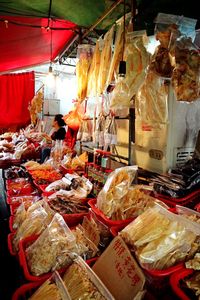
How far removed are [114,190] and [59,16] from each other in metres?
2.67

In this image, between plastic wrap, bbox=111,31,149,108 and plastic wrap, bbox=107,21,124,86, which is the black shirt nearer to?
plastic wrap, bbox=107,21,124,86

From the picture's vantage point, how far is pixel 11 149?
5.51 metres

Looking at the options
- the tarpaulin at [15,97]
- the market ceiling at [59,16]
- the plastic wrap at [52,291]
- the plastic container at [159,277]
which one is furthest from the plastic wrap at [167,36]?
the tarpaulin at [15,97]

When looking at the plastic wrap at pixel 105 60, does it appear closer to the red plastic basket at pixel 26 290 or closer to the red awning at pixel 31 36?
the red awning at pixel 31 36

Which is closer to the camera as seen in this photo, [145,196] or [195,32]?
[145,196]

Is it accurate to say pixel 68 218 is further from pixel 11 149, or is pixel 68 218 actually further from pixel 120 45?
pixel 11 149

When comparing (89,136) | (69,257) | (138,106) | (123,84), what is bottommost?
(69,257)

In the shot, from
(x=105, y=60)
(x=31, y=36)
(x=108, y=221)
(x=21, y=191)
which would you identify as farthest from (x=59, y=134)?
(x=108, y=221)

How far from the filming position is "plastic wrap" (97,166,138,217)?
1574 mm

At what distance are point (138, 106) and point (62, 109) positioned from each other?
793cm

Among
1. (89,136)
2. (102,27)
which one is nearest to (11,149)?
(89,136)

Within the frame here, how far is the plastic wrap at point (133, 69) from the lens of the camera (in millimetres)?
1991

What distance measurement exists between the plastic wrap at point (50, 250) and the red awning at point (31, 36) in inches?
123

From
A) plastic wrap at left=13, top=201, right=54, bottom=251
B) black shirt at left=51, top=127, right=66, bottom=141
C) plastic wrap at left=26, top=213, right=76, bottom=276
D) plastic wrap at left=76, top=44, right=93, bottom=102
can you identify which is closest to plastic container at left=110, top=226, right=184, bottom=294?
plastic wrap at left=26, top=213, right=76, bottom=276
